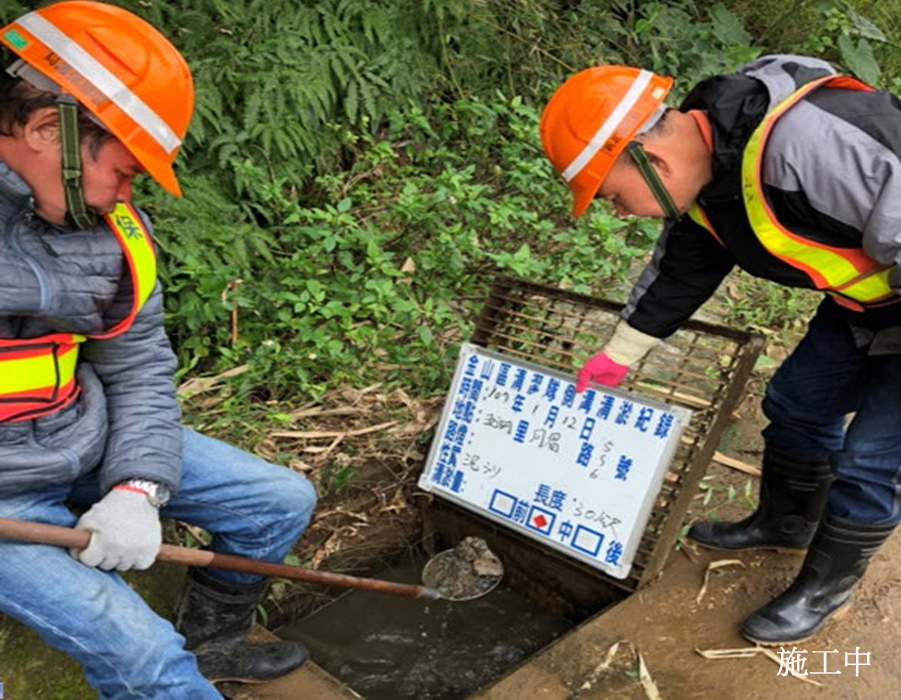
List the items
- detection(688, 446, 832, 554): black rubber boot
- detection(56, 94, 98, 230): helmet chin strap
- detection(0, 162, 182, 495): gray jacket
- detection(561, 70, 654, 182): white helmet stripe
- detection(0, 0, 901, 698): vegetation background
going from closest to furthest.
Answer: detection(56, 94, 98, 230): helmet chin strap
detection(0, 162, 182, 495): gray jacket
detection(561, 70, 654, 182): white helmet stripe
detection(688, 446, 832, 554): black rubber boot
detection(0, 0, 901, 698): vegetation background

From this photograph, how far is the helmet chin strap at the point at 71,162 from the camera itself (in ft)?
6.14

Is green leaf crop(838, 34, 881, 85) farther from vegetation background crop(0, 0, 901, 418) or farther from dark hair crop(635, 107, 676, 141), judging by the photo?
dark hair crop(635, 107, 676, 141)

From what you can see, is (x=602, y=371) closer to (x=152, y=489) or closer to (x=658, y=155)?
(x=658, y=155)

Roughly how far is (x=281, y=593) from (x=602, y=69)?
2.27 metres

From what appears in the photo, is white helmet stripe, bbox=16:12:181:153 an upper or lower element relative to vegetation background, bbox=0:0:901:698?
upper

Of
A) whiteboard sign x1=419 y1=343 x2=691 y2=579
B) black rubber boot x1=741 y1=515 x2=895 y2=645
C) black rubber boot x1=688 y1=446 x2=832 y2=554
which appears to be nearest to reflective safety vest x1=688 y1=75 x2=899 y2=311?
whiteboard sign x1=419 y1=343 x2=691 y2=579

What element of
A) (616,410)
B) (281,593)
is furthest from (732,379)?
(281,593)

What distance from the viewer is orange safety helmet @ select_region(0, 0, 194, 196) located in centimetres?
188

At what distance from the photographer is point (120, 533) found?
2.05 m

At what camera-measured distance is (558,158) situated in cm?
248

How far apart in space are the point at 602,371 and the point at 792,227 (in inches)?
38.0

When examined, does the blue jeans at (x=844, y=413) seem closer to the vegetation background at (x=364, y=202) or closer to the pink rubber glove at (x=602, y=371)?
the pink rubber glove at (x=602, y=371)

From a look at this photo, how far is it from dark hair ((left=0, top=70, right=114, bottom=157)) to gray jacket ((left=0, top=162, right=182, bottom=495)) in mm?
112

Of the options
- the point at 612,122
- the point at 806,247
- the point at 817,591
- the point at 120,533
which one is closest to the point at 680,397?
the point at 817,591
